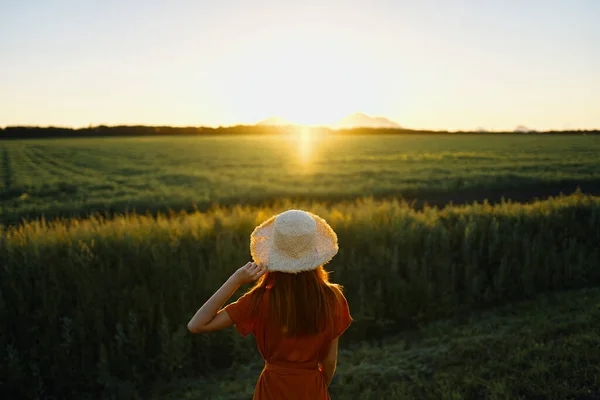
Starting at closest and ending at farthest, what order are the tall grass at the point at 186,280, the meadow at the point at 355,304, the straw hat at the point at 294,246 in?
the straw hat at the point at 294,246
the meadow at the point at 355,304
the tall grass at the point at 186,280

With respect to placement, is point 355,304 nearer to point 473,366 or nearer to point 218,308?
point 473,366

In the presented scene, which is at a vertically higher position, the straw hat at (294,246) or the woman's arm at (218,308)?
the straw hat at (294,246)

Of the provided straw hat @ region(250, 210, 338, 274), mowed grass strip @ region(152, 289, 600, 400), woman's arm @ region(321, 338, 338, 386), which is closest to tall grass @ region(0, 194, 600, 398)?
mowed grass strip @ region(152, 289, 600, 400)

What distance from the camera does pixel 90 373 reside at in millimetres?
6242

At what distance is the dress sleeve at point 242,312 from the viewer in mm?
2623

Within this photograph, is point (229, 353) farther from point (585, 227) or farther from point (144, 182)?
point (144, 182)

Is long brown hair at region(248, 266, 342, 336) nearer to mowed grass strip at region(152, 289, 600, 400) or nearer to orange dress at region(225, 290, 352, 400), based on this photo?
orange dress at region(225, 290, 352, 400)

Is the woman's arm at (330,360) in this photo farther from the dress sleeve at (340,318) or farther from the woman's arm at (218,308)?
the woman's arm at (218,308)

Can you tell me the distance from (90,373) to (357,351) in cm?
343

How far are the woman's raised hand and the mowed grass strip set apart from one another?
2.96 metres

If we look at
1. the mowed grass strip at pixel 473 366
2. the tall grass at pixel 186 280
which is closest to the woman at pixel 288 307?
the mowed grass strip at pixel 473 366

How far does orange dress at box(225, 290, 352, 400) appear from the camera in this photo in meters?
2.63

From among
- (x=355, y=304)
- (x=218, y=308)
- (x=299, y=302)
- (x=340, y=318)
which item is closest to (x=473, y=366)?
(x=355, y=304)

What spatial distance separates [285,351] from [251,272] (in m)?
0.53
